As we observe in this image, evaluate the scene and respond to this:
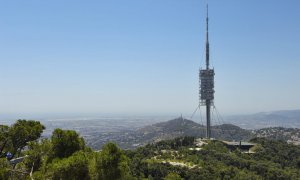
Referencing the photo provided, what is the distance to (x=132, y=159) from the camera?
76000 mm

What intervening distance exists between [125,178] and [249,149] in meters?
97.1

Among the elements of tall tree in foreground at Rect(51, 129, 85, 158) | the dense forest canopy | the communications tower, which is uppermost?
the communications tower

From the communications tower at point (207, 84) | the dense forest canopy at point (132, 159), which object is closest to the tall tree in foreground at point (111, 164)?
the dense forest canopy at point (132, 159)

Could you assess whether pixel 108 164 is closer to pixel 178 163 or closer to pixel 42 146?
pixel 42 146

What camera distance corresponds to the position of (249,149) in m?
109

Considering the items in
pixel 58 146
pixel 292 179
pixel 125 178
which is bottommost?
pixel 292 179

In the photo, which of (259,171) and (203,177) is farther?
(259,171)

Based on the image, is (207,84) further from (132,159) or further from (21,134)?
(21,134)

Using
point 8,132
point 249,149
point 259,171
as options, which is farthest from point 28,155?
point 249,149

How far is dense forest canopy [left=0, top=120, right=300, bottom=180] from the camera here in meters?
16.9

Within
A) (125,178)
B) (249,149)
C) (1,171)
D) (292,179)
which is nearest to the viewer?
(1,171)

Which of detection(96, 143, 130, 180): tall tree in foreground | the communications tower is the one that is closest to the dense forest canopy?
detection(96, 143, 130, 180): tall tree in foreground

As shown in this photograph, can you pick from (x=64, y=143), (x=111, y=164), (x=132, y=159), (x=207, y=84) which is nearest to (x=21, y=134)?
(x=64, y=143)

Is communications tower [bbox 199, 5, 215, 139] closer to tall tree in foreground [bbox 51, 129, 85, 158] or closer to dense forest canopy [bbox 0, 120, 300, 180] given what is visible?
dense forest canopy [bbox 0, 120, 300, 180]
